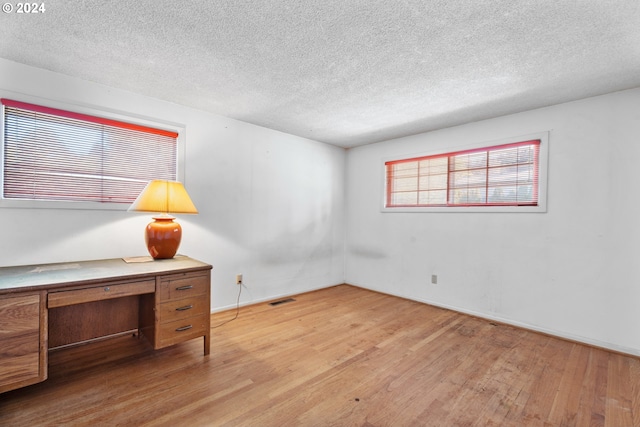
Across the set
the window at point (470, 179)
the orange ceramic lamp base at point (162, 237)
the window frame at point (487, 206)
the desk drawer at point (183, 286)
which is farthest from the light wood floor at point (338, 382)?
the window at point (470, 179)

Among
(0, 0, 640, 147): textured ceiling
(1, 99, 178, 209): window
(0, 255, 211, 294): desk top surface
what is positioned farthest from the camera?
(1, 99, 178, 209): window

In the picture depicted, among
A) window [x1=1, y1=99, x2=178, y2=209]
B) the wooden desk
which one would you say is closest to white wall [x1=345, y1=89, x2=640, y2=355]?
the wooden desk

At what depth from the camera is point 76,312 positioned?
7.67 feet

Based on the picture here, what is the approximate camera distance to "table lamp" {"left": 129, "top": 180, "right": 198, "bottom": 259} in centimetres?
239

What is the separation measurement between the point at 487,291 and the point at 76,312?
13.4 feet

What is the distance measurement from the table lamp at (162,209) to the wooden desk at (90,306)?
0.14 metres

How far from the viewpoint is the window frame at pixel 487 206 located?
2895mm

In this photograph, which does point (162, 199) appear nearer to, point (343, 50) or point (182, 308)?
point (182, 308)

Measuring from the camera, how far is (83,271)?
206 centimetres

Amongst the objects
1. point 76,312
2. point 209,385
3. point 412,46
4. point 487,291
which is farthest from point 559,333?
point 76,312

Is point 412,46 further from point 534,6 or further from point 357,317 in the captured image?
point 357,317

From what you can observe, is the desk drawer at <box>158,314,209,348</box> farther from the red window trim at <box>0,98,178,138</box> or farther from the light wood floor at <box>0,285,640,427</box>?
the red window trim at <box>0,98,178,138</box>

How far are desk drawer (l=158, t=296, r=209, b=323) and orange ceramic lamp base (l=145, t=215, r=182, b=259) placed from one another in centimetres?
55

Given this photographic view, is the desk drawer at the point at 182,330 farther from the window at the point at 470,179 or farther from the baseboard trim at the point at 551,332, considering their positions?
the window at the point at 470,179
